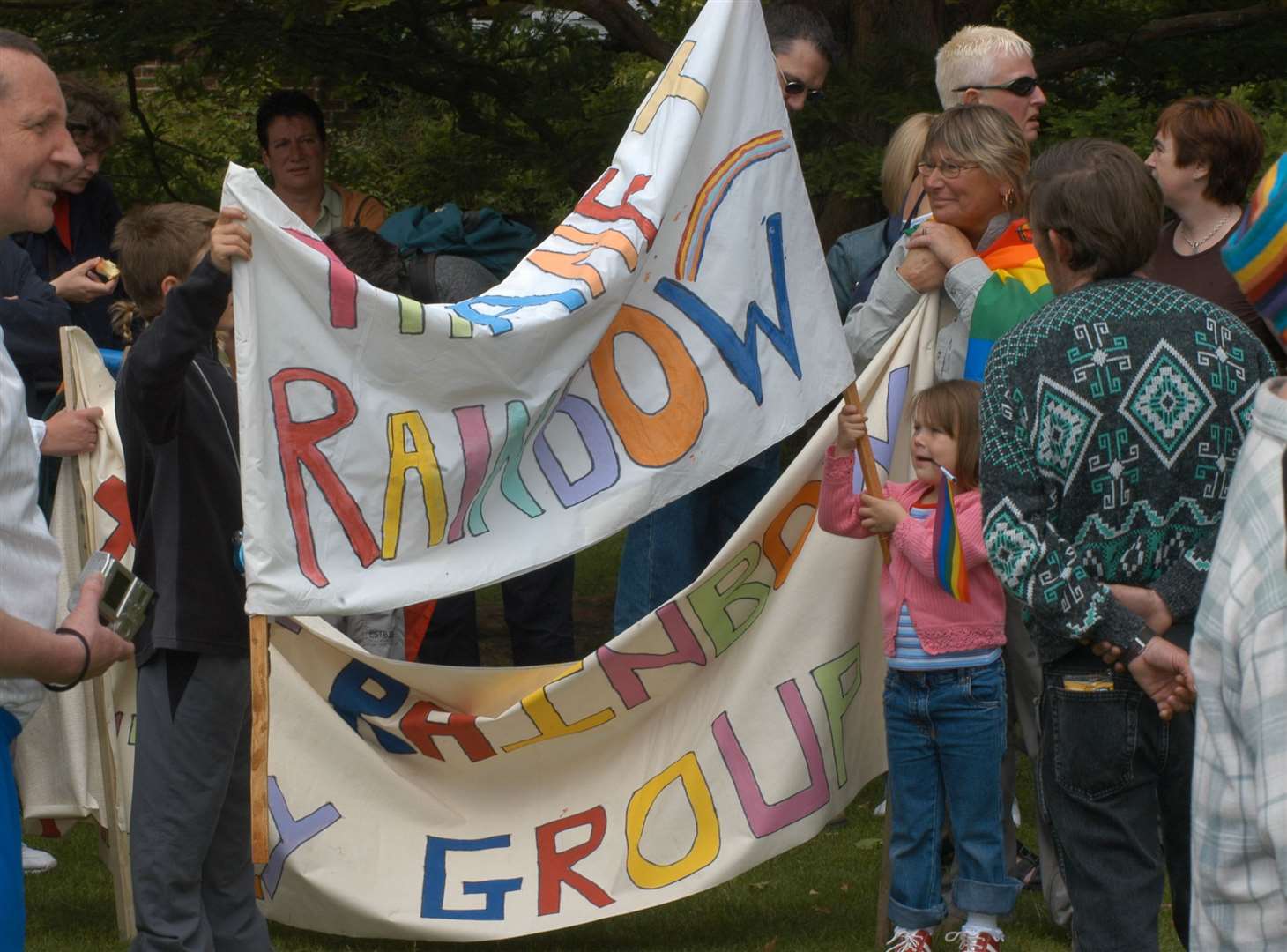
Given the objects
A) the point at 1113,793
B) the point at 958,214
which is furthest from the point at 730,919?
the point at 958,214

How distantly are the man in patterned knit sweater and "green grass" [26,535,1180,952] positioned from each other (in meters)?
1.43

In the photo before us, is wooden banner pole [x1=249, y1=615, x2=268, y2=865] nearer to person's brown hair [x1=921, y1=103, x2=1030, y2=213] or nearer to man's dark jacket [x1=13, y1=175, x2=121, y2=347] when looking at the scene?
person's brown hair [x1=921, y1=103, x2=1030, y2=213]

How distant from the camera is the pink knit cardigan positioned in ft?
14.7

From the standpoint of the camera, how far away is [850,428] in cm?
463

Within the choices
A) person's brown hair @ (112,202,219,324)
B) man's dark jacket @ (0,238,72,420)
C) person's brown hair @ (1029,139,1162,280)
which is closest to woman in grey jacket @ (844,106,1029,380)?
person's brown hair @ (1029,139,1162,280)

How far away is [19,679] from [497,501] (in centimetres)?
156

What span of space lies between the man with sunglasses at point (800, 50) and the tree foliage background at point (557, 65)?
69 cm

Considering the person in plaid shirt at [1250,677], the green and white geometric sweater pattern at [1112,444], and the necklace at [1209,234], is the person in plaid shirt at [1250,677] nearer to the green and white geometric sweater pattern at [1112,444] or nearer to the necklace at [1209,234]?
the green and white geometric sweater pattern at [1112,444]

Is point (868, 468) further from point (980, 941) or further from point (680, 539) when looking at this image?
point (680, 539)

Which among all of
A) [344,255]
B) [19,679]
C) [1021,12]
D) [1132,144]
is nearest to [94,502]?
[344,255]

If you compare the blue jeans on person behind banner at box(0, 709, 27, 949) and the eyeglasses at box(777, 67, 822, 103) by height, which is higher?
the eyeglasses at box(777, 67, 822, 103)

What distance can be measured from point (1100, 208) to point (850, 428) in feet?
4.14

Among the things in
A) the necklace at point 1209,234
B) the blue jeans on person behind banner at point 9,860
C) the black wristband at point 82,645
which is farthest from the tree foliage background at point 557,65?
the blue jeans on person behind banner at point 9,860

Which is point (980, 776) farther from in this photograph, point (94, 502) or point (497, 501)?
point (94, 502)
